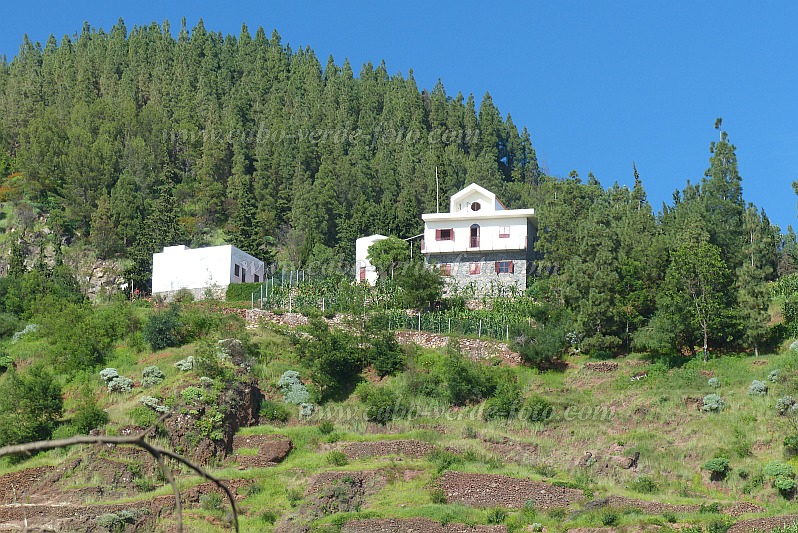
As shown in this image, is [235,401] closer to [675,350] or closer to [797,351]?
[675,350]

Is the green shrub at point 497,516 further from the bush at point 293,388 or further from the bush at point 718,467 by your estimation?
the bush at point 293,388

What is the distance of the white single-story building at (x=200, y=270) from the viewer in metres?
64.3

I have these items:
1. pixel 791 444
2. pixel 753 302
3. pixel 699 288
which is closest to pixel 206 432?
pixel 791 444

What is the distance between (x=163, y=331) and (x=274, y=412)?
28.2 feet

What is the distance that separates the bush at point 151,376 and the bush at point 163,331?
12.9 feet

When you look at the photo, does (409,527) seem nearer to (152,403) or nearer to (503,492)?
(503,492)

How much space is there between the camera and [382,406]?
46.0 meters

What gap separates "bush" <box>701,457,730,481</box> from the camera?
123ft

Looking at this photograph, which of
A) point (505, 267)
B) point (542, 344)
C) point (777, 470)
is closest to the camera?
point (777, 470)

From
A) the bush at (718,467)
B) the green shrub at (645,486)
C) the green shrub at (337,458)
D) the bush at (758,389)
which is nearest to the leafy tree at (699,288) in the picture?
the bush at (758,389)

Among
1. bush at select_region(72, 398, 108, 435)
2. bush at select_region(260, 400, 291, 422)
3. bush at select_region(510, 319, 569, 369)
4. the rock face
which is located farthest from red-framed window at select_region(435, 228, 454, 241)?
bush at select_region(72, 398, 108, 435)

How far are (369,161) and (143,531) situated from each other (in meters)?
64.4

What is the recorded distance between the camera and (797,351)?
4669 cm

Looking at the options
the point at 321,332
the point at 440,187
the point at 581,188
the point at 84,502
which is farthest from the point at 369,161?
the point at 84,502
